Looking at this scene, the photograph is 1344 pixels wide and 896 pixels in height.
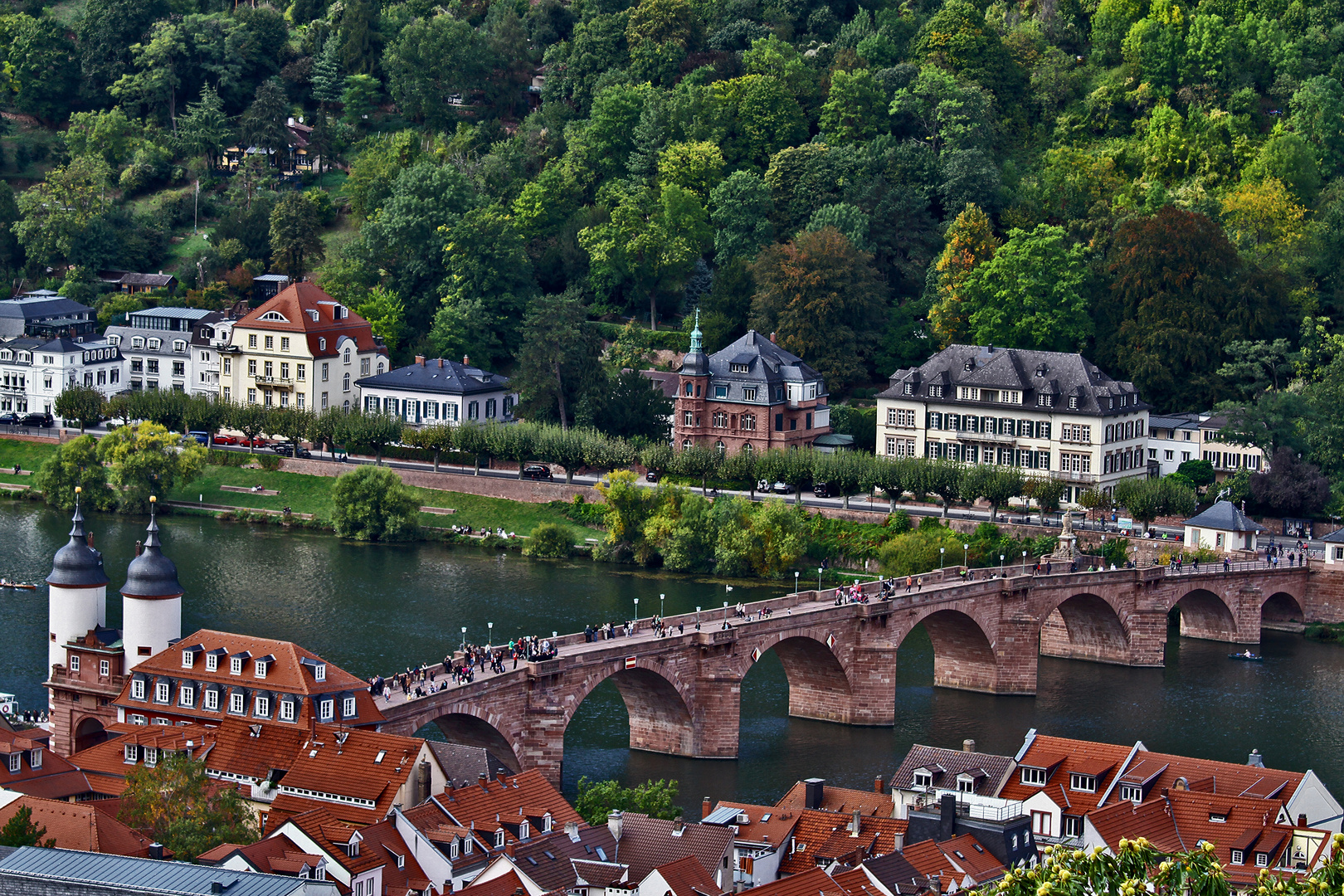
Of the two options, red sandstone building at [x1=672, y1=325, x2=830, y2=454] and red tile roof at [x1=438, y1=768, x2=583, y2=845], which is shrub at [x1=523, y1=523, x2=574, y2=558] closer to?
red sandstone building at [x1=672, y1=325, x2=830, y2=454]

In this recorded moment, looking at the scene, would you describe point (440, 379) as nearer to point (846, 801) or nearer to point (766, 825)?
point (846, 801)

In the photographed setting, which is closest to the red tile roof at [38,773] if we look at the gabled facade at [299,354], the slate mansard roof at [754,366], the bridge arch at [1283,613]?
the bridge arch at [1283,613]

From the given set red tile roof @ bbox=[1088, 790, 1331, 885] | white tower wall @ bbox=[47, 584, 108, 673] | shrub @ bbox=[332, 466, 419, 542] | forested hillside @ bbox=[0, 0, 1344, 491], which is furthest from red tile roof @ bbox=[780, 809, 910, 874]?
shrub @ bbox=[332, 466, 419, 542]

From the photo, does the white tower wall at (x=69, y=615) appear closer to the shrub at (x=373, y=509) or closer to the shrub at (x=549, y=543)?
the shrub at (x=549, y=543)

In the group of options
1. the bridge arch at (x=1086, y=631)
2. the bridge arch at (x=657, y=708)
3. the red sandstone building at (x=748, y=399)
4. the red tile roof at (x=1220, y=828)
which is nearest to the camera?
the red tile roof at (x=1220, y=828)

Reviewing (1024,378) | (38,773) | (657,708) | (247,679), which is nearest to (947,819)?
(247,679)

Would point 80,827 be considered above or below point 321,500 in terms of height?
below
